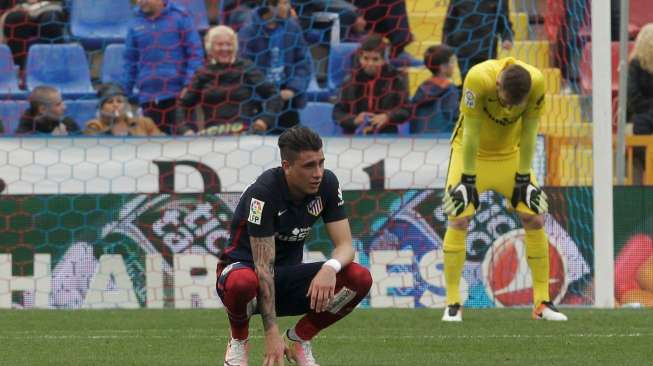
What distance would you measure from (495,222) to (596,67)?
4.90 feet

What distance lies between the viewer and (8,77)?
40.2 ft

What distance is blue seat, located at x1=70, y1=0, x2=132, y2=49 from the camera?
12.9 metres

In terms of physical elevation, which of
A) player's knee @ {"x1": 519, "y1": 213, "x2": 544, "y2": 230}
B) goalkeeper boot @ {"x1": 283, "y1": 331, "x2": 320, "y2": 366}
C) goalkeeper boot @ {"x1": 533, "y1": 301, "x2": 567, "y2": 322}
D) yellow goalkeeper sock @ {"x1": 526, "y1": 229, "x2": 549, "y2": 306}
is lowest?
goalkeeper boot @ {"x1": 533, "y1": 301, "x2": 567, "y2": 322}

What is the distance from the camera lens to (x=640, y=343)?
23.5 ft

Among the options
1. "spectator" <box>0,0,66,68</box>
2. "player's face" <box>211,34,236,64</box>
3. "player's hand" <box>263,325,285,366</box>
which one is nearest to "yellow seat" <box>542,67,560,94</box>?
"player's face" <box>211,34,236,64</box>

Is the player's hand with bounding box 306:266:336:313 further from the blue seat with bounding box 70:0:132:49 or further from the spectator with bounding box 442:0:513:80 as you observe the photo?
the blue seat with bounding box 70:0:132:49

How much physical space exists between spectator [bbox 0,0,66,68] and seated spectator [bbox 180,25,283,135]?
1.96 m

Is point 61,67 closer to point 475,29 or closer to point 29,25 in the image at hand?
point 29,25

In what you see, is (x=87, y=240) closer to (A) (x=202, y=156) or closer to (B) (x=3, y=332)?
(A) (x=202, y=156)

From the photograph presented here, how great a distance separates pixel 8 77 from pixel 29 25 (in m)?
0.63

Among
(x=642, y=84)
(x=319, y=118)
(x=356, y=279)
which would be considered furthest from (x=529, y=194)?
(x=319, y=118)

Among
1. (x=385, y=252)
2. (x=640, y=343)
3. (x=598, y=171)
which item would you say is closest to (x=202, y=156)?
(x=385, y=252)

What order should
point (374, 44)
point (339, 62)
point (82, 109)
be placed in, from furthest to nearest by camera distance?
point (339, 62)
point (82, 109)
point (374, 44)

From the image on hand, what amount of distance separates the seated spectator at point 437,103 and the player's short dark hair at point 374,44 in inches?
19.8
